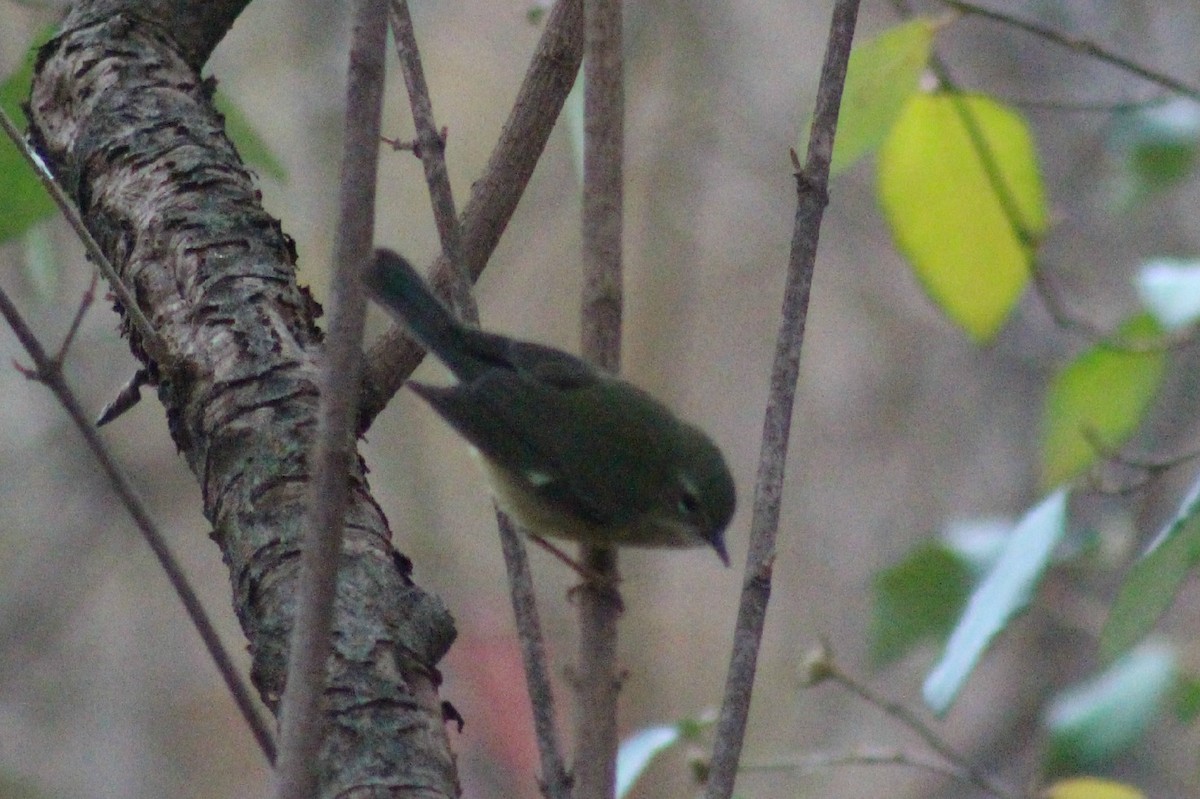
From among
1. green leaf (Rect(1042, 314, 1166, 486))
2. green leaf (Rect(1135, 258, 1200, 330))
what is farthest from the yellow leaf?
green leaf (Rect(1135, 258, 1200, 330))

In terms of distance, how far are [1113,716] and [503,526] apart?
49.6 inches

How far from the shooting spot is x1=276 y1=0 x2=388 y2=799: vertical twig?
1.05 meters

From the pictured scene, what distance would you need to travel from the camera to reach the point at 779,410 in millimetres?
1492

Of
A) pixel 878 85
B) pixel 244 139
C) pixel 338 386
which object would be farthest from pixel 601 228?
pixel 338 386

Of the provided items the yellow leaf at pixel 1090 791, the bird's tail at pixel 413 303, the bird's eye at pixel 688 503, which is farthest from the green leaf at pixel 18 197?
the yellow leaf at pixel 1090 791

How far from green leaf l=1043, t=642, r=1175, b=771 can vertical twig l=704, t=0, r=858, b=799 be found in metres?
1.15

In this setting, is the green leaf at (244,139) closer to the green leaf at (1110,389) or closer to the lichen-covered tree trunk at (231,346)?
the lichen-covered tree trunk at (231,346)

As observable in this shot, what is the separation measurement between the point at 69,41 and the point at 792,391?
128cm

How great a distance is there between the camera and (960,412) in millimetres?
8281

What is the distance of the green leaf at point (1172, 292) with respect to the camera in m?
2.06

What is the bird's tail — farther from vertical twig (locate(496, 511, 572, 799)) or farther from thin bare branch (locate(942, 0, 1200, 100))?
thin bare branch (locate(942, 0, 1200, 100))

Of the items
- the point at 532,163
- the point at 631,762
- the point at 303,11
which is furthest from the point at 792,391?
the point at 303,11

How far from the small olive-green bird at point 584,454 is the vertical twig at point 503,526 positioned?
68 centimetres

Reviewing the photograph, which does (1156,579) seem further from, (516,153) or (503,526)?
(516,153)
